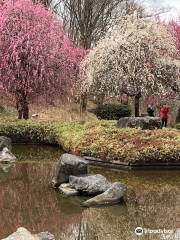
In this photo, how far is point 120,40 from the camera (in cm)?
2291

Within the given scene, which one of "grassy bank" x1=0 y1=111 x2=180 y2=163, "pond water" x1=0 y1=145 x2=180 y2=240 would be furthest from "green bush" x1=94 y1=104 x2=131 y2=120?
"pond water" x1=0 y1=145 x2=180 y2=240

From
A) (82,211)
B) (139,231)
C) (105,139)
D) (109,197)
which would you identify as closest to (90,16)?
(105,139)

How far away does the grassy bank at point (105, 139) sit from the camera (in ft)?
48.5

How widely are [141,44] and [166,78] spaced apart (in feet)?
7.05

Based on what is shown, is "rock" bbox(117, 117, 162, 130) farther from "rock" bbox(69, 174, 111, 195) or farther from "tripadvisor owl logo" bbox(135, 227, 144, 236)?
"tripadvisor owl logo" bbox(135, 227, 144, 236)

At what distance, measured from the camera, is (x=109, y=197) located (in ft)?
34.5

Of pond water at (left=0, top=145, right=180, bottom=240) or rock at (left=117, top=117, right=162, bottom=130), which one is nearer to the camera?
pond water at (left=0, top=145, right=180, bottom=240)

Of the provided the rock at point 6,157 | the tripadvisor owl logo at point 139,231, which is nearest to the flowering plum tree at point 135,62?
the rock at point 6,157

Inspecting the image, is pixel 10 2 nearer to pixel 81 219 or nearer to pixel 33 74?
pixel 33 74

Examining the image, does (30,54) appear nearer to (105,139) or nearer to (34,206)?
(105,139)

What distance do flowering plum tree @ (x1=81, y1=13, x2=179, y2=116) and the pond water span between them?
9016 mm

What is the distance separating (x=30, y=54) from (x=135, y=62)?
15.8 ft

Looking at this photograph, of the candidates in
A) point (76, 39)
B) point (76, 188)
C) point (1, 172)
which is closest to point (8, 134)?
point (1, 172)

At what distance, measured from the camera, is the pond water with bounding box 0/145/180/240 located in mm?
8906
